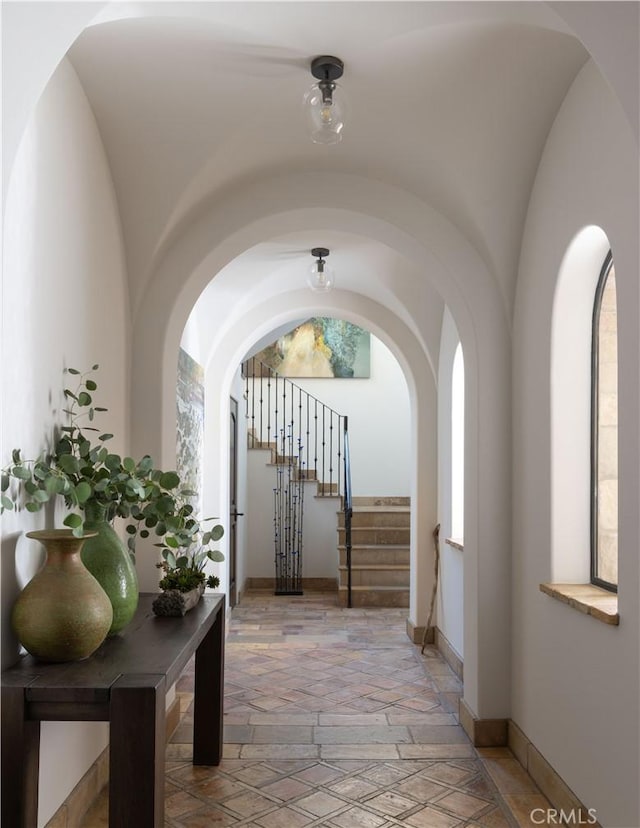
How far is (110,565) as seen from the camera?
281 cm

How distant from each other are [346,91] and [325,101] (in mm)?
342

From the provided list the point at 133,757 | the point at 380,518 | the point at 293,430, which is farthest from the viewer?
the point at 293,430

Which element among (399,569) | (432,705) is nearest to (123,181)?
(432,705)

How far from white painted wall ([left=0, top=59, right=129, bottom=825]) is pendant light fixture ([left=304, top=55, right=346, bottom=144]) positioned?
0.96 metres

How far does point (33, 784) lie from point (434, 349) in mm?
4830

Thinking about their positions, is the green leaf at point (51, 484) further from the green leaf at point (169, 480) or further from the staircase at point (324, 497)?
the staircase at point (324, 497)

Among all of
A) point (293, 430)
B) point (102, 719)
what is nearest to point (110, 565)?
point (102, 719)

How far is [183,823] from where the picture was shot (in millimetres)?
3193

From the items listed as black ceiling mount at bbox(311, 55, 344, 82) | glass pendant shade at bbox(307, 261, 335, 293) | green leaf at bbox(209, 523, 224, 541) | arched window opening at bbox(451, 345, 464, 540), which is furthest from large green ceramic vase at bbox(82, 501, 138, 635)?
arched window opening at bbox(451, 345, 464, 540)

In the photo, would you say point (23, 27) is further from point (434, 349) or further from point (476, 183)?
point (434, 349)

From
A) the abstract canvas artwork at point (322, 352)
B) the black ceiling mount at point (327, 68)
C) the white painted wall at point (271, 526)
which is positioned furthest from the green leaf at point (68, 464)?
the abstract canvas artwork at point (322, 352)

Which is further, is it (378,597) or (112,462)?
(378,597)

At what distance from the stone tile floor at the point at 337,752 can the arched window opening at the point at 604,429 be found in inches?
44.3

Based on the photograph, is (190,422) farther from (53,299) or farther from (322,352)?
(322,352)
